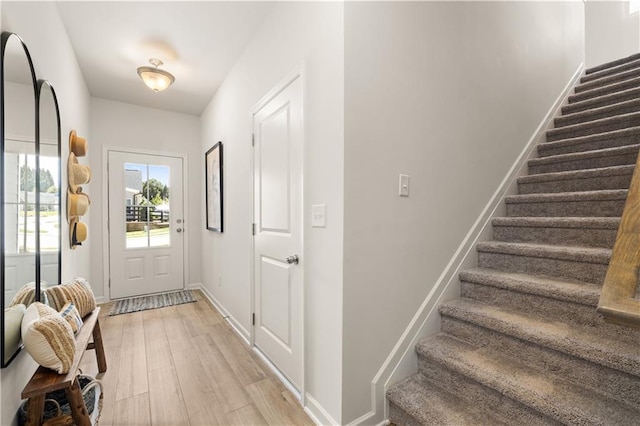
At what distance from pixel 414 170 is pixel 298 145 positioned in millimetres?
729

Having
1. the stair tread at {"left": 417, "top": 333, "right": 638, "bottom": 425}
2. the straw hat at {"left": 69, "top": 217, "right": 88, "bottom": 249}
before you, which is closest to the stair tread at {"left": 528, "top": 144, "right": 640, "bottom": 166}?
the stair tread at {"left": 417, "top": 333, "right": 638, "bottom": 425}

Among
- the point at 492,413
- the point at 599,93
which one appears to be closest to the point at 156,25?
the point at 492,413

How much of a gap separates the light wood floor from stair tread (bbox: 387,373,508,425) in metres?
0.53

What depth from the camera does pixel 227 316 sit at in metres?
3.16

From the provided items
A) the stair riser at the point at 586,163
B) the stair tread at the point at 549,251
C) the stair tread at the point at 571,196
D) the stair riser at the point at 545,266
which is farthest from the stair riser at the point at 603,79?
the stair riser at the point at 545,266

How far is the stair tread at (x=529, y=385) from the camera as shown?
112 cm

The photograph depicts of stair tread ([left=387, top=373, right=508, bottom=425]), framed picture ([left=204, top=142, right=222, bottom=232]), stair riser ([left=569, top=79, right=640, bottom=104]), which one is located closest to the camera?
stair tread ([left=387, top=373, right=508, bottom=425])

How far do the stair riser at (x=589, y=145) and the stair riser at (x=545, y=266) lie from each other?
1.29 m

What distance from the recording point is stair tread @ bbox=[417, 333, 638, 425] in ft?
3.67

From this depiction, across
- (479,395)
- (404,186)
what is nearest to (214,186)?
(404,186)

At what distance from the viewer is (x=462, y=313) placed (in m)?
1.73

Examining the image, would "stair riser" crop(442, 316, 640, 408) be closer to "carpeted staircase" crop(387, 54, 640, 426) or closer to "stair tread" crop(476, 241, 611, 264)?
"carpeted staircase" crop(387, 54, 640, 426)

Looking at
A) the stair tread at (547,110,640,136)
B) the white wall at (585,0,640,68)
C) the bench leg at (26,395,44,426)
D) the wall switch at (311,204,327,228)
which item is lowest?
the bench leg at (26,395,44,426)

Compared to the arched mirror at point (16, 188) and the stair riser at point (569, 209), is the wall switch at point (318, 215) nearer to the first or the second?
the arched mirror at point (16, 188)
